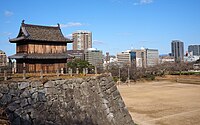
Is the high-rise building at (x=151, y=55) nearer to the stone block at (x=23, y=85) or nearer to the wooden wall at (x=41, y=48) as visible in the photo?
the wooden wall at (x=41, y=48)

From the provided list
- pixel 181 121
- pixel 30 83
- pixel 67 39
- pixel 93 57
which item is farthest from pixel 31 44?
pixel 93 57

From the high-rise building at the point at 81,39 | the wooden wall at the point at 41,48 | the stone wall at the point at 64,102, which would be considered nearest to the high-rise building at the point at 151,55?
the high-rise building at the point at 81,39

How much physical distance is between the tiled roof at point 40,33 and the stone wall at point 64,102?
757 centimetres

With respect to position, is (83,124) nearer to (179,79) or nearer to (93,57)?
(179,79)

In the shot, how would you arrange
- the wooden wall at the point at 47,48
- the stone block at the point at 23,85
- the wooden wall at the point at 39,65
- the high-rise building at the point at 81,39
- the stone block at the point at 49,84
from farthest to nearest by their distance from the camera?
the high-rise building at the point at 81,39 < the wooden wall at the point at 47,48 < the wooden wall at the point at 39,65 < the stone block at the point at 49,84 < the stone block at the point at 23,85

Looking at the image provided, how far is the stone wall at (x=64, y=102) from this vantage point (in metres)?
10.8

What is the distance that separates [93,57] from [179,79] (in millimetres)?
53761

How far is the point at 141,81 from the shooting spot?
6556 cm

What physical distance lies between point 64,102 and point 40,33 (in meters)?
10.6

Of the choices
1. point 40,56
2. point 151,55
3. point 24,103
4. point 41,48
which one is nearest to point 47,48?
point 41,48

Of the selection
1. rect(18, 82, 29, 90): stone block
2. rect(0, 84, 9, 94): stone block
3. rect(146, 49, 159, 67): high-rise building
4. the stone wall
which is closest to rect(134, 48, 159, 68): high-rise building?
rect(146, 49, 159, 67): high-rise building

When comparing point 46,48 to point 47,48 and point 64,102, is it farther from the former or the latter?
point 64,102

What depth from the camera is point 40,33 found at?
2109cm

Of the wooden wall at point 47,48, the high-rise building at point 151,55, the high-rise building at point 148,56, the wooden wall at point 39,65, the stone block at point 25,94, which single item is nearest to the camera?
the stone block at point 25,94
